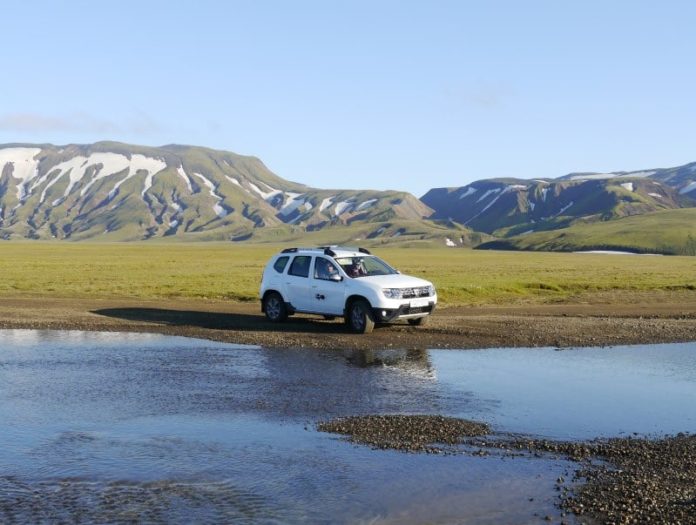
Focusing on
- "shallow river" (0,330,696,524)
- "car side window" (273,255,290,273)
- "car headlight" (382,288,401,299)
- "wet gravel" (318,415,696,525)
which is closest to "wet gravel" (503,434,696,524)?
"wet gravel" (318,415,696,525)

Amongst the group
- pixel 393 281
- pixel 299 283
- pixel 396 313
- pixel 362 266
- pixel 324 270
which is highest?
pixel 362 266

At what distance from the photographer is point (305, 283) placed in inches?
907

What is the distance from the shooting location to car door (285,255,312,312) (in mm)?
23031

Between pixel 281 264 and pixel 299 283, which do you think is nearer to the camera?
pixel 299 283

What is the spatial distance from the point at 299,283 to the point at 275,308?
1423 mm

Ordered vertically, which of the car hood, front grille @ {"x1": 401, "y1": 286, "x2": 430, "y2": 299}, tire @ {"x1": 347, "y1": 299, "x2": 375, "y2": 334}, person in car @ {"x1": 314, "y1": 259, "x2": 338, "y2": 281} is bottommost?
tire @ {"x1": 347, "y1": 299, "x2": 375, "y2": 334}

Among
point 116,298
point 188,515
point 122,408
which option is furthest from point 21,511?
point 116,298

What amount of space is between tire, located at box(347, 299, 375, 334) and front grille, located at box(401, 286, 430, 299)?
103cm

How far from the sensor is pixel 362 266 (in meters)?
22.8

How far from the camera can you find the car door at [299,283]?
2303 cm

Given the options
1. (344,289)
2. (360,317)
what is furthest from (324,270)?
(360,317)

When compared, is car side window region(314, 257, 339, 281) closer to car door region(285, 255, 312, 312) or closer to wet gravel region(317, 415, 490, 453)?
car door region(285, 255, 312, 312)

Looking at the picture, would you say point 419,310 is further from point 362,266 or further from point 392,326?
point 362,266

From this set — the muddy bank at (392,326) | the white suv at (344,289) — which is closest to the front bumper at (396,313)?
the white suv at (344,289)
